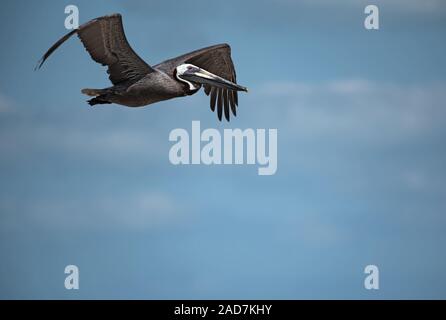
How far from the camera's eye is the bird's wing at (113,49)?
46.9 feet

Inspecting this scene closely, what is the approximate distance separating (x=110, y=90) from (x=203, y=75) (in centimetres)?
146

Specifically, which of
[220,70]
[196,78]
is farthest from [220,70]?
[196,78]

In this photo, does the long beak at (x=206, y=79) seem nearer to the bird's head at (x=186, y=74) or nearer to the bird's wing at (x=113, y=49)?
the bird's head at (x=186, y=74)

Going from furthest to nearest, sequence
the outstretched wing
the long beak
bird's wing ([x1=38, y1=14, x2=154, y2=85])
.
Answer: the outstretched wing
the long beak
bird's wing ([x1=38, y1=14, x2=154, y2=85])

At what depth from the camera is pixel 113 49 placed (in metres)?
14.6

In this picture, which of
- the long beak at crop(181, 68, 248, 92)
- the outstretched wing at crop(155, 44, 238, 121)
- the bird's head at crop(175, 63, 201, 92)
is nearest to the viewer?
the bird's head at crop(175, 63, 201, 92)

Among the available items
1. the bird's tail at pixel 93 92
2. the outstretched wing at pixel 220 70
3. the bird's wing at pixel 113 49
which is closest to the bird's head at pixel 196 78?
the bird's wing at pixel 113 49

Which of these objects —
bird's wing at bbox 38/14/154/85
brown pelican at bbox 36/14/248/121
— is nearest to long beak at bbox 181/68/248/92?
brown pelican at bbox 36/14/248/121

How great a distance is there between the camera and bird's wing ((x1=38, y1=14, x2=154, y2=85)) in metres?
14.3

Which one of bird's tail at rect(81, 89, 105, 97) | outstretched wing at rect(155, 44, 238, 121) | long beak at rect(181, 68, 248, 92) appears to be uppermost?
outstretched wing at rect(155, 44, 238, 121)

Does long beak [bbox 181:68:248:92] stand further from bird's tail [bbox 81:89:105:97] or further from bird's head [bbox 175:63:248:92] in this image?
bird's tail [bbox 81:89:105:97]

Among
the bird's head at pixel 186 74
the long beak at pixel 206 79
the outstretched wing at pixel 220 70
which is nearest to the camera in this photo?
the bird's head at pixel 186 74
